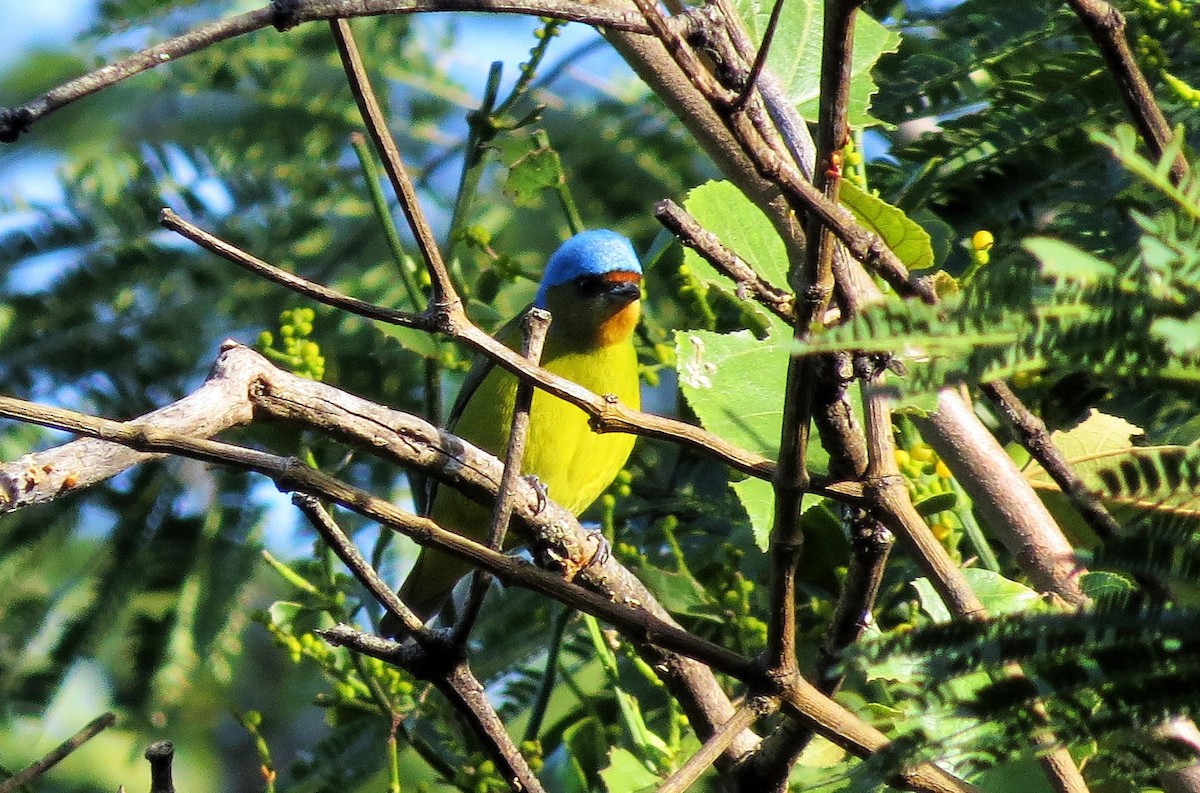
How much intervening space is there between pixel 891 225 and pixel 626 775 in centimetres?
103

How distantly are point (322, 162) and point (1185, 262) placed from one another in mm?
3259

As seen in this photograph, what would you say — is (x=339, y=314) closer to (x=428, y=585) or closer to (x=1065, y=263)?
(x=428, y=585)

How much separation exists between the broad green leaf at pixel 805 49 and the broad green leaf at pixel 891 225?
2.26ft

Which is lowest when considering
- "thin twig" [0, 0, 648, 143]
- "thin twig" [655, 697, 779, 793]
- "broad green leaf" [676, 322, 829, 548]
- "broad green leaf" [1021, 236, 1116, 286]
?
"thin twig" [655, 697, 779, 793]

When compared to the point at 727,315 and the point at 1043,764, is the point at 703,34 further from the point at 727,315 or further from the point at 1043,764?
the point at 727,315

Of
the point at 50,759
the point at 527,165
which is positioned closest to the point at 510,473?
the point at 50,759

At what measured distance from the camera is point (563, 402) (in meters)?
3.47

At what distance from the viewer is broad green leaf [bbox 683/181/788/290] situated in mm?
2336

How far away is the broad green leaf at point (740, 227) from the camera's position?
7.66ft

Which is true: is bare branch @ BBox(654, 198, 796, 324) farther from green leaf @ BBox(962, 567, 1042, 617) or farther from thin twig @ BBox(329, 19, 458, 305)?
green leaf @ BBox(962, 567, 1042, 617)

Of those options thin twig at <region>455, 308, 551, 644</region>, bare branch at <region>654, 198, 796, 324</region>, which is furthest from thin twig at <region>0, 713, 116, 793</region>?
bare branch at <region>654, 198, 796, 324</region>

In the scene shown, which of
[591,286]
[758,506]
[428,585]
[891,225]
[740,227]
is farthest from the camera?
[428,585]

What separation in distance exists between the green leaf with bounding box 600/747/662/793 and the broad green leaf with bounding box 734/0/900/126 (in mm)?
1163

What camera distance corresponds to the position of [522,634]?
3168 millimetres
